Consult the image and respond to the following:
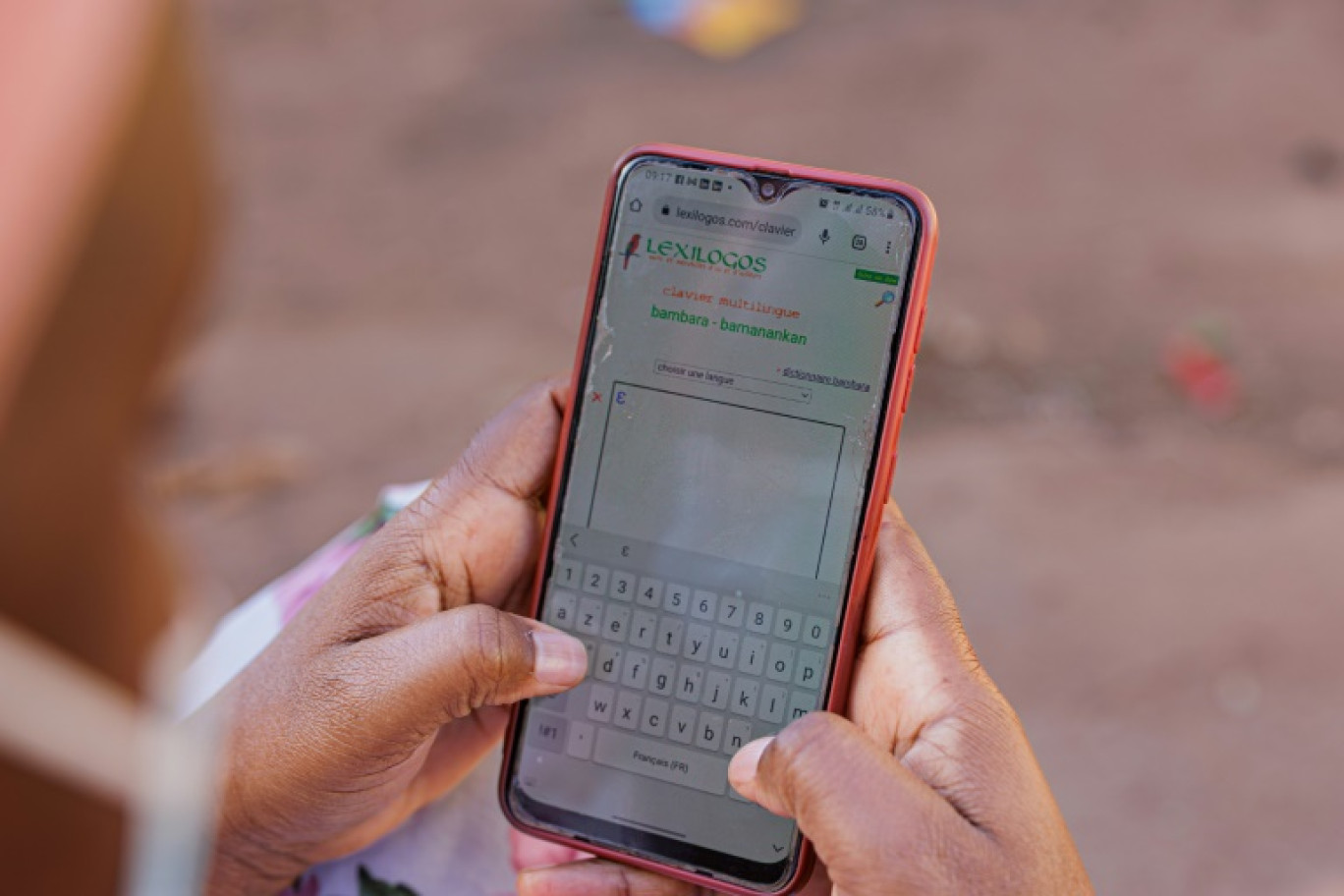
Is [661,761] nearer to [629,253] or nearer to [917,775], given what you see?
[917,775]

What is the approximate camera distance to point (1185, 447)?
281 cm

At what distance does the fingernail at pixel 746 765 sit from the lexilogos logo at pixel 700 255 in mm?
452

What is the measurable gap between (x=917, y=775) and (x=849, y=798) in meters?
0.08

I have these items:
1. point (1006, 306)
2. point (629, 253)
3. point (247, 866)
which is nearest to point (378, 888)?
point (247, 866)

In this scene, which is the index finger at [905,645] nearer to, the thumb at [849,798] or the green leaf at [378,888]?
the thumb at [849,798]

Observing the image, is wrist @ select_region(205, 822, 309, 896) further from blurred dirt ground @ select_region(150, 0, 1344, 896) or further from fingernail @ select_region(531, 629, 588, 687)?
blurred dirt ground @ select_region(150, 0, 1344, 896)

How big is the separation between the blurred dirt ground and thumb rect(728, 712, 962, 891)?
125 cm

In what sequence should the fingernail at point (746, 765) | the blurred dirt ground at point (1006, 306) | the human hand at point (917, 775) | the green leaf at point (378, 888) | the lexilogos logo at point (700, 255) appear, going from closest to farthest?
1. the human hand at point (917, 775)
2. the fingernail at point (746, 765)
3. the lexilogos logo at point (700, 255)
4. the green leaf at point (378, 888)
5. the blurred dirt ground at point (1006, 306)

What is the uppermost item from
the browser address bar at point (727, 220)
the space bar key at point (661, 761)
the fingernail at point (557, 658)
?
the browser address bar at point (727, 220)

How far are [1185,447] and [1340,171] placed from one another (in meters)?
1.27

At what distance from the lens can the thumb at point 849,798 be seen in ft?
3.13

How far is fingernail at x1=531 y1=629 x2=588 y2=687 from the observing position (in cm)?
113

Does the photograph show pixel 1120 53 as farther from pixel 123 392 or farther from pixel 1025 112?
pixel 123 392

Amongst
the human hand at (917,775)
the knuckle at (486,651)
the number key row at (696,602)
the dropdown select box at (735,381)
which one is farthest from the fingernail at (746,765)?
the dropdown select box at (735,381)
